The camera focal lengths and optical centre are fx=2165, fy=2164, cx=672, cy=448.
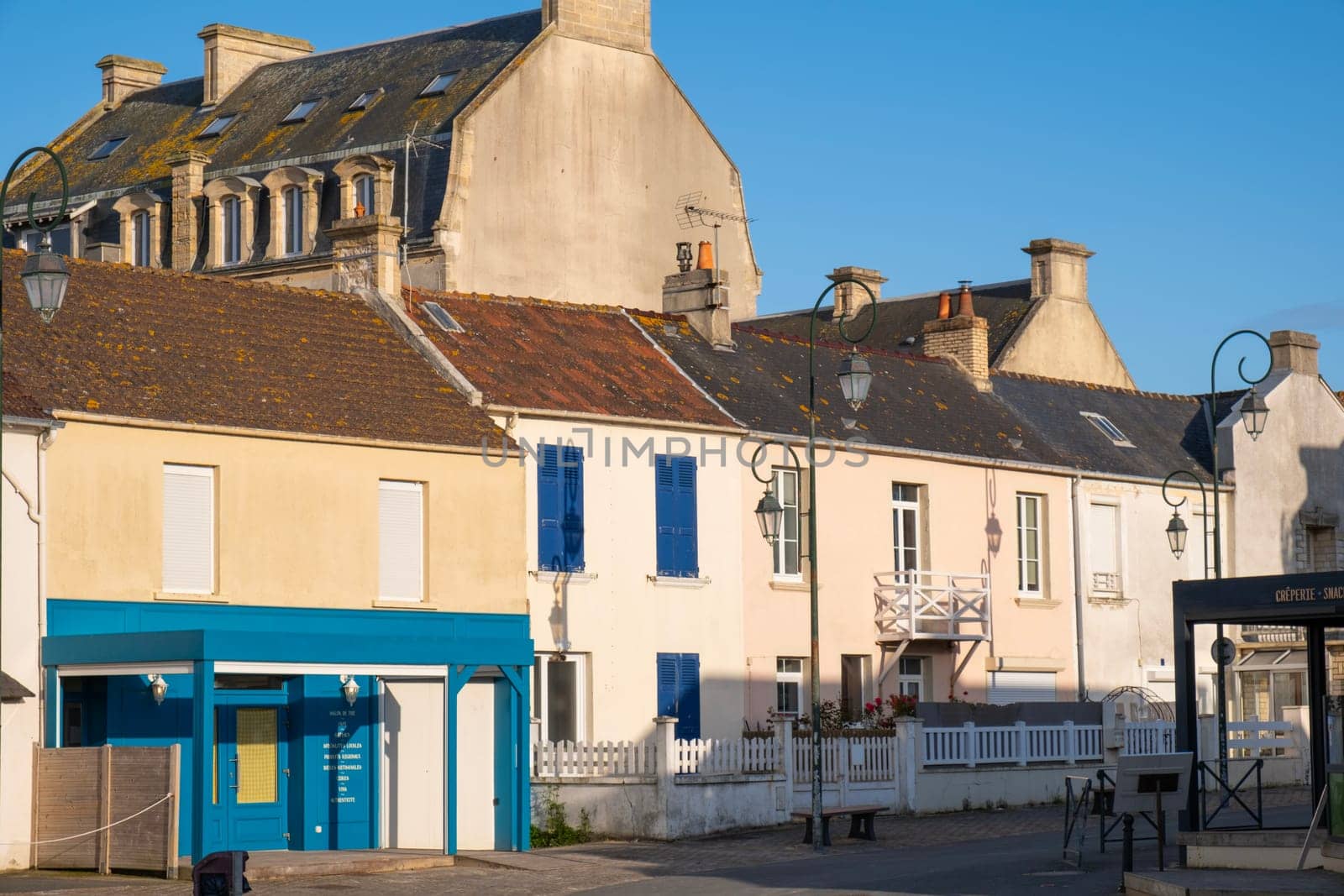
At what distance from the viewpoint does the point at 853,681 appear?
105ft

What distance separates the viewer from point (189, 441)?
24156mm

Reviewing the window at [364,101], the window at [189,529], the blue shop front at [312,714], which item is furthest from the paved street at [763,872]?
the window at [364,101]

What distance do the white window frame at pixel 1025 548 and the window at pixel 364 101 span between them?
16781 millimetres

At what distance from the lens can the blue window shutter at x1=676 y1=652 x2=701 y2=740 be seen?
95.6ft

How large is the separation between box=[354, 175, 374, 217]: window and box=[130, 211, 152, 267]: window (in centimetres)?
613

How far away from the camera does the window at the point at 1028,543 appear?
114 ft

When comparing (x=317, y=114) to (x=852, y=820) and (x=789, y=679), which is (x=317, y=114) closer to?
(x=789, y=679)

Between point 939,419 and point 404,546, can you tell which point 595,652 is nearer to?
point 404,546

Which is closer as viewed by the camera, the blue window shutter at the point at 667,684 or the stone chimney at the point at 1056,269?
the blue window shutter at the point at 667,684

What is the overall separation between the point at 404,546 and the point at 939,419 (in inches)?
450

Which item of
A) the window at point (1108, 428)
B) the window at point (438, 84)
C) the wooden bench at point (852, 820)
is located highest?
the window at point (438, 84)

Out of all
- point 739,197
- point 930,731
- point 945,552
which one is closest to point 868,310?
point 739,197

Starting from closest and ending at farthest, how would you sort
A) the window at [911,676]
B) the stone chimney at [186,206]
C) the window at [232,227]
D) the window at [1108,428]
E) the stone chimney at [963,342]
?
the window at [911,676], the stone chimney at [963,342], the window at [1108,428], the window at [232,227], the stone chimney at [186,206]

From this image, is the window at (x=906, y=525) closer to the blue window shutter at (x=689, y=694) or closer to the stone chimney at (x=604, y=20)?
the blue window shutter at (x=689, y=694)
